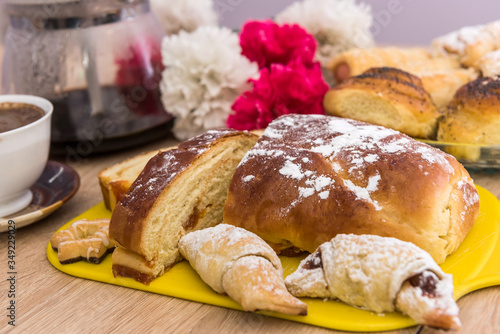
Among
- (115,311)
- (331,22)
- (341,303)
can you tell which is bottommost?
(115,311)

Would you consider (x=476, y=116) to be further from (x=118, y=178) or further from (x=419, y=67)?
(x=118, y=178)

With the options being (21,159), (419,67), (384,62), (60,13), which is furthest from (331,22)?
(21,159)

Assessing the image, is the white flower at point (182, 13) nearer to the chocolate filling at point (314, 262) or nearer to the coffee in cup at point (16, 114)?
the coffee in cup at point (16, 114)

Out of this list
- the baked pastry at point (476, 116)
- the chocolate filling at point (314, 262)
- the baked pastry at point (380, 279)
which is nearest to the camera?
the baked pastry at point (380, 279)

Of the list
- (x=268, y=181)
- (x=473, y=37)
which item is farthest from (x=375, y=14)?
(x=268, y=181)

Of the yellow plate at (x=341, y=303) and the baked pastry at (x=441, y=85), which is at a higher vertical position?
the baked pastry at (x=441, y=85)

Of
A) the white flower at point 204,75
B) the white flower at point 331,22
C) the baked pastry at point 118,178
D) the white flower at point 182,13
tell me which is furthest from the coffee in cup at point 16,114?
the white flower at point 331,22
